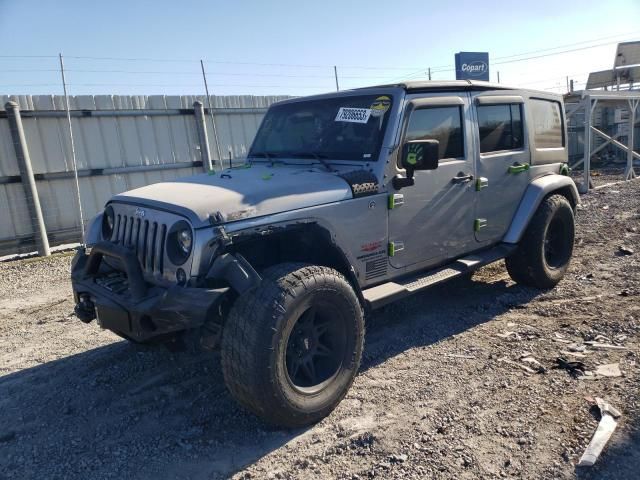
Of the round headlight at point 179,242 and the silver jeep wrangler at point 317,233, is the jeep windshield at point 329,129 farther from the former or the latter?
the round headlight at point 179,242

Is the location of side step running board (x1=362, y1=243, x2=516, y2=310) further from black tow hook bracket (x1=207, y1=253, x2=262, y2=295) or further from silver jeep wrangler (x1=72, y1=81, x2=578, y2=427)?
black tow hook bracket (x1=207, y1=253, x2=262, y2=295)

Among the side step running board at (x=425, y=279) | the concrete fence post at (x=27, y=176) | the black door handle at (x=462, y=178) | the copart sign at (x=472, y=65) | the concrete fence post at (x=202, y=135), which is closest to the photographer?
the side step running board at (x=425, y=279)

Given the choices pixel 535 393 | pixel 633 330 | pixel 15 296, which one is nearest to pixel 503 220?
pixel 633 330

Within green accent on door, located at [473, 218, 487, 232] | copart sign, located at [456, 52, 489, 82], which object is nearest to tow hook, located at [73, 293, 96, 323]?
green accent on door, located at [473, 218, 487, 232]

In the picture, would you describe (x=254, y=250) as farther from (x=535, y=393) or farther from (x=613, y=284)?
(x=613, y=284)

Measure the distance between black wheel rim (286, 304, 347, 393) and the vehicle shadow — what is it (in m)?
0.33

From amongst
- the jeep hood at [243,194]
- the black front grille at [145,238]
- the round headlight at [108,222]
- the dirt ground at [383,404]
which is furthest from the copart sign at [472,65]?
the black front grille at [145,238]

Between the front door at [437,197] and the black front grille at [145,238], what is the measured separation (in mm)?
1690

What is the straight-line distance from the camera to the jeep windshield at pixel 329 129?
12.9 ft

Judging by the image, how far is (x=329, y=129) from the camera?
4180 millimetres

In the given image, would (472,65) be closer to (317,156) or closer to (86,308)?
(317,156)

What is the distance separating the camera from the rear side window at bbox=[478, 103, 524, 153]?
15.5 feet

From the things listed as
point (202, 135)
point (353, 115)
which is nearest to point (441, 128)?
point (353, 115)

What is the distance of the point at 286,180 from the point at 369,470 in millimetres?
1924
